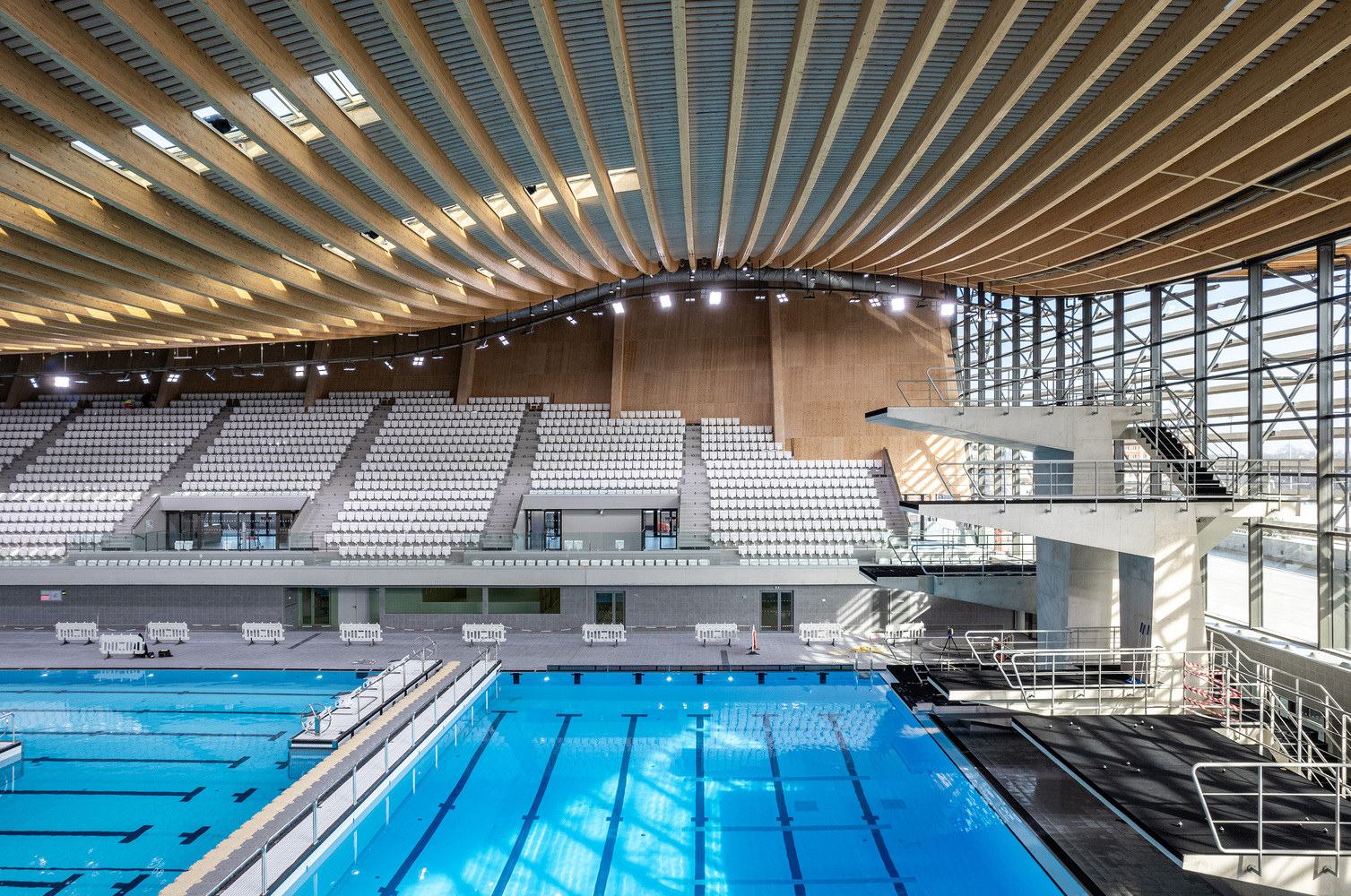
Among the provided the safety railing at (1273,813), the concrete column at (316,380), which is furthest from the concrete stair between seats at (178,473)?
the safety railing at (1273,813)

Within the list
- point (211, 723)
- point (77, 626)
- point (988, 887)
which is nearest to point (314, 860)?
point (211, 723)

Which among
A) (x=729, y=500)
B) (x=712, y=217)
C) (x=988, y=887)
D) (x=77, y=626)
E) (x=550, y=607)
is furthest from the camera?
(x=729, y=500)

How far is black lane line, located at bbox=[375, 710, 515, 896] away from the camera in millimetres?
8500

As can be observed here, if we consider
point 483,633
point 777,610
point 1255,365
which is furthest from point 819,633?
point 1255,365

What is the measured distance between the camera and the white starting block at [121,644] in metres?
16.6

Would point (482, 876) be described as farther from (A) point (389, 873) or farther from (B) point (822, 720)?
(B) point (822, 720)

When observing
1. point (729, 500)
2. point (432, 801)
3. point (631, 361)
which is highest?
point (631, 361)

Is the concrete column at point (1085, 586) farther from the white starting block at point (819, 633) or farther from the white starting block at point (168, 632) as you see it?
the white starting block at point (168, 632)

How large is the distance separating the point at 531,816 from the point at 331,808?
2.40 meters

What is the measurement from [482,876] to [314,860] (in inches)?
71.3

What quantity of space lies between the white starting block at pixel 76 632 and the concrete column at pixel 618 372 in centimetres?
1515

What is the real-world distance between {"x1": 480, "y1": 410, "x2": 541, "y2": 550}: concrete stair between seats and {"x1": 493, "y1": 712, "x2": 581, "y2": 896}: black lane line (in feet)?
23.6

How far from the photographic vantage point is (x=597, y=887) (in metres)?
8.34

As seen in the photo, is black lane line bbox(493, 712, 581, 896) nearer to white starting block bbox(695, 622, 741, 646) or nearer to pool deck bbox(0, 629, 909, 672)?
pool deck bbox(0, 629, 909, 672)
